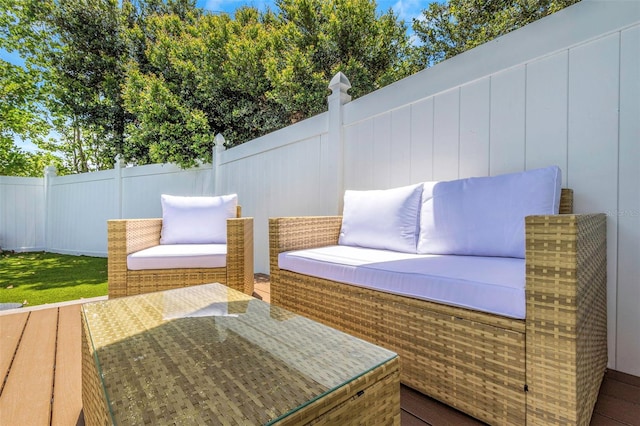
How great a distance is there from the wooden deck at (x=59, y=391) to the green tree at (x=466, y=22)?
5439 millimetres

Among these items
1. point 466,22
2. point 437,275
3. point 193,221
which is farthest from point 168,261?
point 466,22

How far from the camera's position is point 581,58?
5.17 ft

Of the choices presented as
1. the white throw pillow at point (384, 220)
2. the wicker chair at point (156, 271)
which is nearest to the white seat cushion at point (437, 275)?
the white throw pillow at point (384, 220)

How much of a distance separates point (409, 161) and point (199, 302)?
1.79m

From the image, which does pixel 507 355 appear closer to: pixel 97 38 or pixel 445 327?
pixel 445 327

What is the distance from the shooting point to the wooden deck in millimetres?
1129

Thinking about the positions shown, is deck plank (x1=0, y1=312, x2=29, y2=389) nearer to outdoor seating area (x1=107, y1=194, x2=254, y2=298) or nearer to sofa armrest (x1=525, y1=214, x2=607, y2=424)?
outdoor seating area (x1=107, y1=194, x2=254, y2=298)

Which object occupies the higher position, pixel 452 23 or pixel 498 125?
pixel 452 23

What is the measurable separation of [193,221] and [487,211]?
2411 mm

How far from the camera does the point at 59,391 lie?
4.34 ft

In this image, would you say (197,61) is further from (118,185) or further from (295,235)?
(295,235)

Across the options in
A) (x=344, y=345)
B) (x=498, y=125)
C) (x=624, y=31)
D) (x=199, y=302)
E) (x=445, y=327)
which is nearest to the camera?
(x=344, y=345)

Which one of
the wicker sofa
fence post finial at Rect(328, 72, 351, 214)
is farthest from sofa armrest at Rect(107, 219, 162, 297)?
the wicker sofa

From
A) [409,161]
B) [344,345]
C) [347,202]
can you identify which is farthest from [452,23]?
[344,345]
